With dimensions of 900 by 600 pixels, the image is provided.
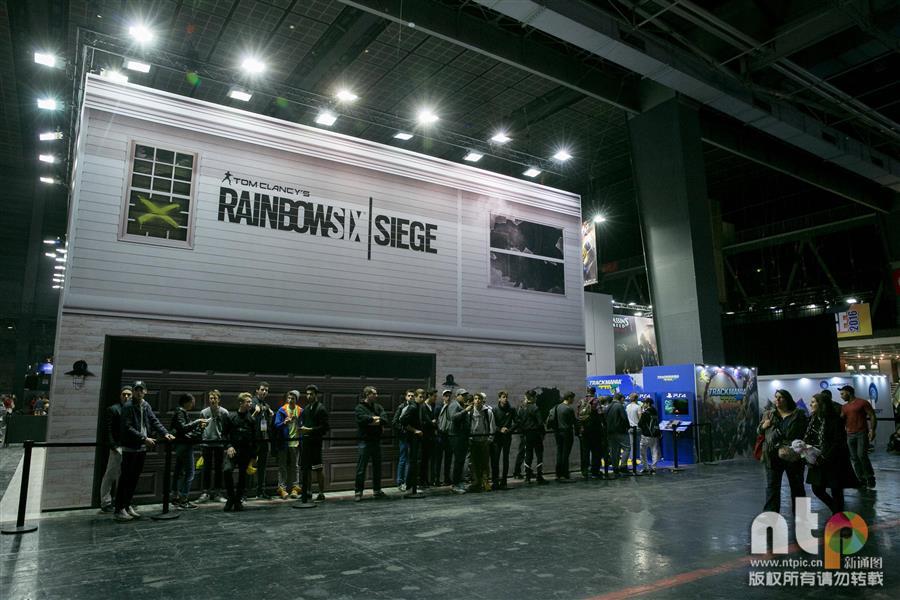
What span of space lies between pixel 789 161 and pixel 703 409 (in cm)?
1074

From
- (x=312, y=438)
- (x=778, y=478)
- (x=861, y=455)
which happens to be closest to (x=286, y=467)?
(x=312, y=438)

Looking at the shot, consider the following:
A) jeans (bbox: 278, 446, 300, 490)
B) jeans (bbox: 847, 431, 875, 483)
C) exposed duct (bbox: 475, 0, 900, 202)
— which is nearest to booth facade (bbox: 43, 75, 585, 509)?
jeans (bbox: 278, 446, 300, 490)

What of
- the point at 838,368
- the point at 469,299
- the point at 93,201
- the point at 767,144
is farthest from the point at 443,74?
the point at 838,368

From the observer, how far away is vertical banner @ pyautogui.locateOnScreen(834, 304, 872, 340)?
28.3 metres

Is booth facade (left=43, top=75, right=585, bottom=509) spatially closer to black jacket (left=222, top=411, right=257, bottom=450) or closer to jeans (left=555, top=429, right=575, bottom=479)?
black jacket (left=222, top=411, right=257, bottom=450)

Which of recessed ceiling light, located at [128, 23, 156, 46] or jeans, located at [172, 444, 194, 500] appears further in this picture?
recessed ceiling light, located at [128, 23, 156, 46]

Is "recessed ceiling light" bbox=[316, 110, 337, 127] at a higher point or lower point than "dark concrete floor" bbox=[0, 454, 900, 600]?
higher

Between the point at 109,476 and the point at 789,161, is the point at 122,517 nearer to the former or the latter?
the point at 109,476

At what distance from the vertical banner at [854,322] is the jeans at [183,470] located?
30.9 m

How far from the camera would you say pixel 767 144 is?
19609 millimetres

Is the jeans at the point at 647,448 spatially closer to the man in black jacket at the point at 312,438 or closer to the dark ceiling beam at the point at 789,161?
the man in black jacket at the point at 312,438

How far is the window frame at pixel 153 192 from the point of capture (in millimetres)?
10195

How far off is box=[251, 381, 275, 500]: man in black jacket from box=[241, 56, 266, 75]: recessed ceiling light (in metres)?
6.67

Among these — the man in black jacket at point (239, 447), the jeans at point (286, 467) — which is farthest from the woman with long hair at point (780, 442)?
the jeans at point (286, 467)
